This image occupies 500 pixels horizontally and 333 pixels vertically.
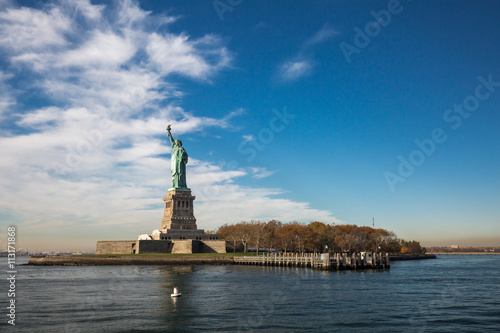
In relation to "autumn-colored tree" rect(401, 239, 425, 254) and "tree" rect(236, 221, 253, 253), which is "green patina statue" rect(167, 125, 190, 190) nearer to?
"tree" rect(236, 221, 253, 253)

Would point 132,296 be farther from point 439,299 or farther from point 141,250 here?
point 141,250

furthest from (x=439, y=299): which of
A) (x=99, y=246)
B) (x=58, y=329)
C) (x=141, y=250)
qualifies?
(x=99, y=246)

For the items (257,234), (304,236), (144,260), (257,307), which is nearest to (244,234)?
(257,234)

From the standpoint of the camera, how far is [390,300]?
35.7 metres

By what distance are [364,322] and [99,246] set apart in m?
82.0

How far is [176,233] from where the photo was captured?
96438 millimetres

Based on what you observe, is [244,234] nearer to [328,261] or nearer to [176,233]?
[176,233]

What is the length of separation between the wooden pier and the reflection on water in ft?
62.1

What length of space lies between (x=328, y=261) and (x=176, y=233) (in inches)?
1658

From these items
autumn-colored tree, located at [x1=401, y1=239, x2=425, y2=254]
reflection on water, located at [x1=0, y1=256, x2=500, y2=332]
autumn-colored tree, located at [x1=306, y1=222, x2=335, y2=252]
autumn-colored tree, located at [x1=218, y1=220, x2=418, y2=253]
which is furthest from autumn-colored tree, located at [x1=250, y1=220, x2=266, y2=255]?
autumn-colored tree, located at [x1=401, y1=239, x2=425, y2=254]

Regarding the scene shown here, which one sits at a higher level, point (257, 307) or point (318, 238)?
point (318, 238)

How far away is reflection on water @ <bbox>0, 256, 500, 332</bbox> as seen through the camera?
26.3m

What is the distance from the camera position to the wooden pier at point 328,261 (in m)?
66.8

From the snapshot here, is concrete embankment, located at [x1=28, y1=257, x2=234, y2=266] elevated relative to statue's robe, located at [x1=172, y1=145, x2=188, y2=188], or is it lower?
lower
